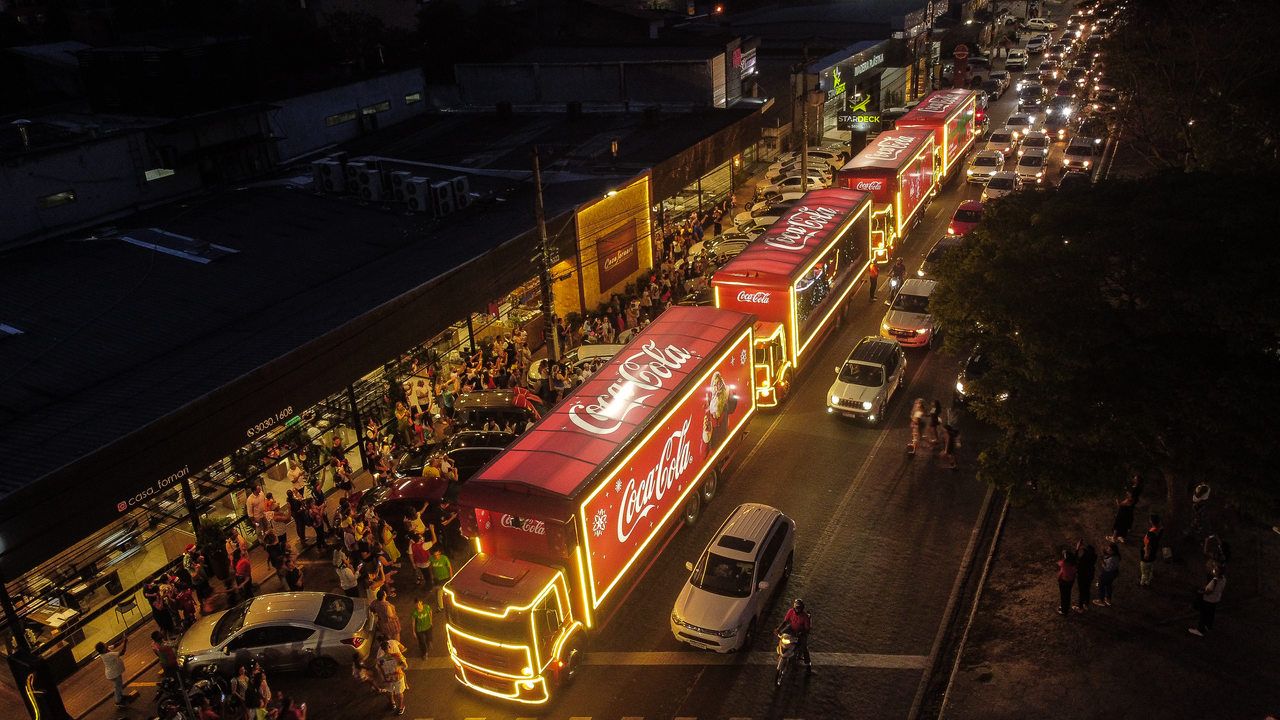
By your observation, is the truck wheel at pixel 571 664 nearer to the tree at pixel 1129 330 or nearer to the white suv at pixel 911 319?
the tree at pixel 1129 330

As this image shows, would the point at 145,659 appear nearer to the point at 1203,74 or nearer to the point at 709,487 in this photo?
the point at 709,487

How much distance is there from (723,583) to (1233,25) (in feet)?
91.7

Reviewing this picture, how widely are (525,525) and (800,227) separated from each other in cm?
1618

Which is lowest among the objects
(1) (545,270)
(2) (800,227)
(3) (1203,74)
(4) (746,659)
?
(4) (746,659)

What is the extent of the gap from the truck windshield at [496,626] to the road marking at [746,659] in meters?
2.36

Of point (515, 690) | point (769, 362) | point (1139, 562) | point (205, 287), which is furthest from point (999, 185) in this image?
point (515, 690)

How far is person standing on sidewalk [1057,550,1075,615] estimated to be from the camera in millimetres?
15773

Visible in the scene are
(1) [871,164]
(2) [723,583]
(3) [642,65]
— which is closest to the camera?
(2) [723,583]

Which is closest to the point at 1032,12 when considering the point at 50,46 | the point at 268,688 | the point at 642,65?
the point at 642,65

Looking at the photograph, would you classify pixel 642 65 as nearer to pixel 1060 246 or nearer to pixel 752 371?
pixel 752 371

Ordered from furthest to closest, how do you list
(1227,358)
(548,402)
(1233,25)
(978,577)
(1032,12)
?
1. (1032,12)
2. (1233,25)
3. (548,402)
4. (978,577)
5. (1227,358)

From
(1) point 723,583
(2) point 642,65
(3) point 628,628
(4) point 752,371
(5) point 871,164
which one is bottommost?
(3) point 628,628

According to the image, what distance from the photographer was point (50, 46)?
45.8 metres

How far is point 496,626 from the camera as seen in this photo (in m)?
14.5
